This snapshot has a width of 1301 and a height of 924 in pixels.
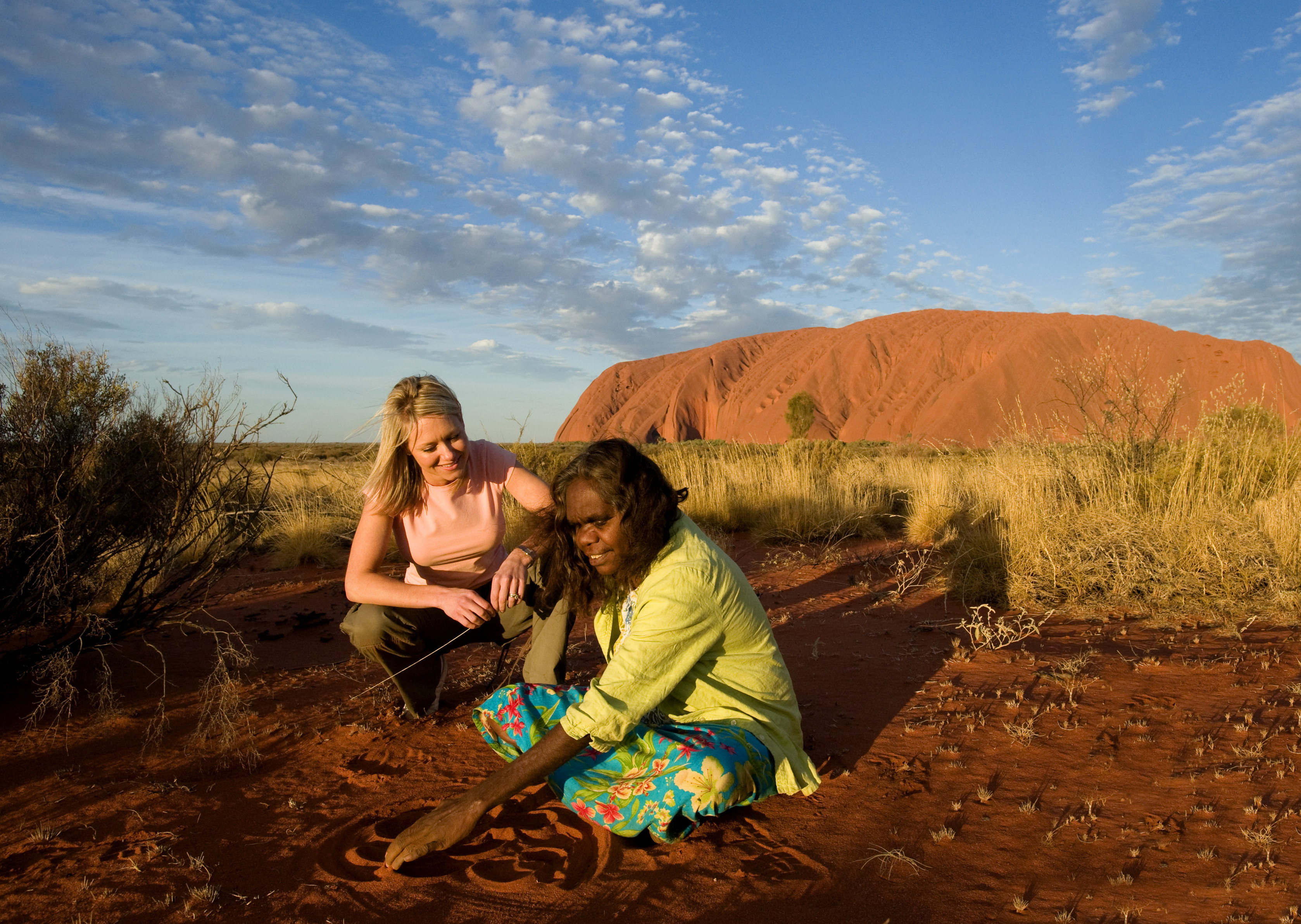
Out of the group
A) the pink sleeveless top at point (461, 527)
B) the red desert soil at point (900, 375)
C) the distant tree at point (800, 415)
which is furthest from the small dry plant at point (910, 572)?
the distant tree at point (800, 415)

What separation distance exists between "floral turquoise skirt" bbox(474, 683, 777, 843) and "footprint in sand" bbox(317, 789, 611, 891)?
85 mm

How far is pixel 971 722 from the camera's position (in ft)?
10.3

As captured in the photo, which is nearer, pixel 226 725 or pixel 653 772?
pixel 653 772

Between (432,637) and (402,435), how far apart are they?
0.96 m

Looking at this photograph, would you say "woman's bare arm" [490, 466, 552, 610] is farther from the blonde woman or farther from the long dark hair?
the long dark hair

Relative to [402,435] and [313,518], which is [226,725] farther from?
[313,518]

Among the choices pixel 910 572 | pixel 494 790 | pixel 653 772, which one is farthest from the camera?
pixel 910 572


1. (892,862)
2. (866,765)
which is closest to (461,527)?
(866,765)

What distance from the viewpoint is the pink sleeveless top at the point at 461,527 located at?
10.6 feet

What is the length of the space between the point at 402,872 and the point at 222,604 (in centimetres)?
491

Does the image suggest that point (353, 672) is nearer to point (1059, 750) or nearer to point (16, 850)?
point (16, 850)

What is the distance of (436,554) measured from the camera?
328 cm

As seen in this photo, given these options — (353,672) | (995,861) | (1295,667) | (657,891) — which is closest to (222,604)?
(353,672)

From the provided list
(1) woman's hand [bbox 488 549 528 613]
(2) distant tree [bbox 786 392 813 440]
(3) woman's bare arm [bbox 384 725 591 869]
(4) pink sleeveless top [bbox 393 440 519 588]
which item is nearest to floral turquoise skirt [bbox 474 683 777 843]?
(3) woman's bare arm [bbox 384 725 591 869]
